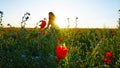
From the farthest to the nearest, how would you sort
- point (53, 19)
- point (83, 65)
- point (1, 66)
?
point (53, 19) → point (1, 66) → point (83, 65)

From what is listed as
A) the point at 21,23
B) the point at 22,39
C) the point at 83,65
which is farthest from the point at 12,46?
the point at 83,65

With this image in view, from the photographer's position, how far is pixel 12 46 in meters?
6.37

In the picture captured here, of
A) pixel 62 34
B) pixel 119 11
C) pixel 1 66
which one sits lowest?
pixel 1 66

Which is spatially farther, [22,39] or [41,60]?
[22,39]

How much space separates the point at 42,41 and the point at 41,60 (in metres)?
1.55

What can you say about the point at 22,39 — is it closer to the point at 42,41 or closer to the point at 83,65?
the point at 42,41

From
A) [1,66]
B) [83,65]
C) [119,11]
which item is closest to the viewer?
[83,65]

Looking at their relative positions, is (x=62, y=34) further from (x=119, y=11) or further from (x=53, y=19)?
(x=119, y=11)

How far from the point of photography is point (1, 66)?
4.79m

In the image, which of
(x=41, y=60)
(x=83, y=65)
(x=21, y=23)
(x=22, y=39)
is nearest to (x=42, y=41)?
(x=22, y=39)

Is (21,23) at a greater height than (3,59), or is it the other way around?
(21,23)

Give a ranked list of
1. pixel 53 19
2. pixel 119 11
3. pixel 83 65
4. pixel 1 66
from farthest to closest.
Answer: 1. pixel 119 11
2. pixel 53 19
3. pixel 1 66
4. pixel 83 65

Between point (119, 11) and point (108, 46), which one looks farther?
point (119, 11)

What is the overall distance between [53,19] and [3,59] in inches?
64.9
